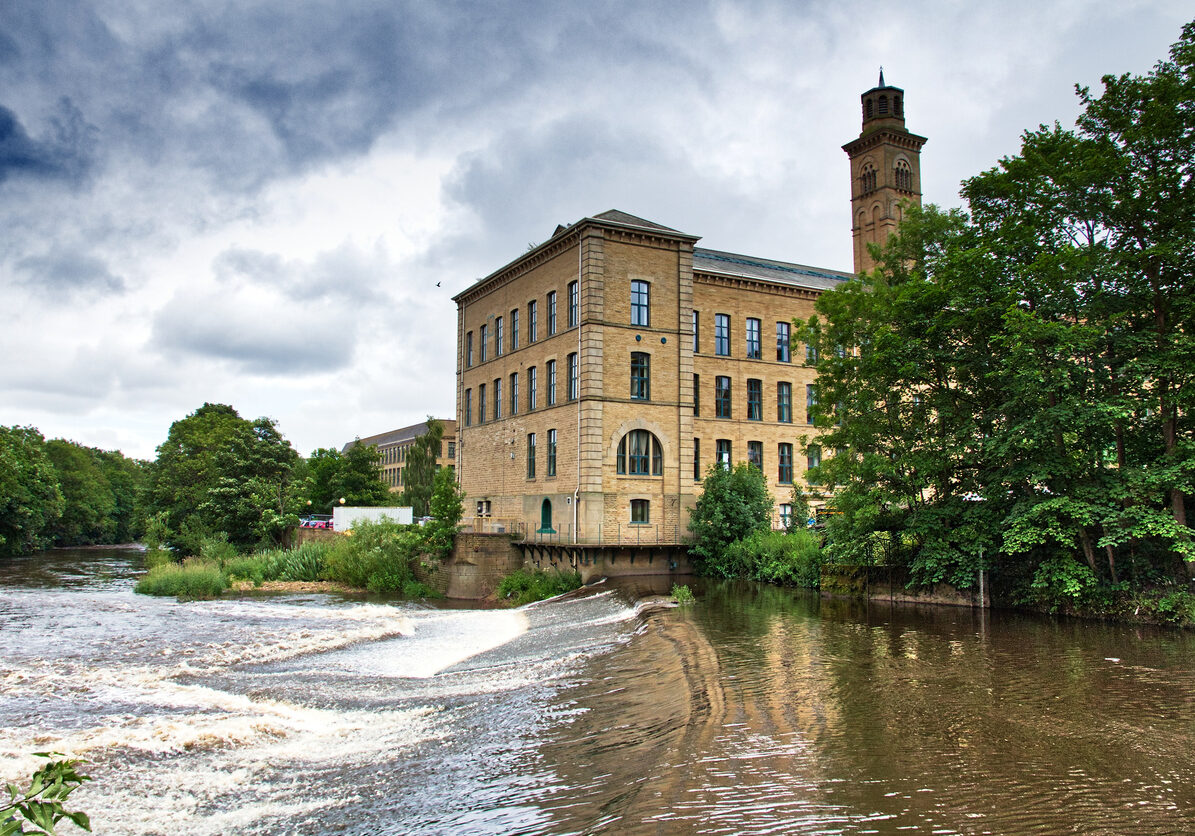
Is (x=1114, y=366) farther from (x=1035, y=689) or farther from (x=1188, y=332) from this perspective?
(x=1035, y=689)

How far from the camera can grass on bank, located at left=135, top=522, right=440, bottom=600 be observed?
32.7 metres

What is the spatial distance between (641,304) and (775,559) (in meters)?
11.4

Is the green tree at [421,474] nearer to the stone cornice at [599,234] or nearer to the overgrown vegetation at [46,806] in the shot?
the stone cornice at [599,234]

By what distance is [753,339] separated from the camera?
40.5m

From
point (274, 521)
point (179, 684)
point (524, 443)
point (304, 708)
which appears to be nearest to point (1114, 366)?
point (304, 708)

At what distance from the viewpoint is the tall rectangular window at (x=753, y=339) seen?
40375 millimetres

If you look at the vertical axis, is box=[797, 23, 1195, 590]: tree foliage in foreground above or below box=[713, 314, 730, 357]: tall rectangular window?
below

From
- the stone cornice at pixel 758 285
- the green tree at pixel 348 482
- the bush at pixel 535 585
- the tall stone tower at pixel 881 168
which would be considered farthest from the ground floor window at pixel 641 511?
the tall stone tower at pixel 881 168

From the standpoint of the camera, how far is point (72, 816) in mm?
2568

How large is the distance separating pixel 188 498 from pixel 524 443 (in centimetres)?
2868

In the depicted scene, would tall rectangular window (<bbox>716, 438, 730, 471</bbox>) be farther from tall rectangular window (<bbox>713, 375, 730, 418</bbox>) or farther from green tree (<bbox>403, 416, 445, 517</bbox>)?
green tree (<bbox>403, 416, 445, 517</bbox>)

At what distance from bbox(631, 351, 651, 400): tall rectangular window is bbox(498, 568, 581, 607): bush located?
7.53 meters

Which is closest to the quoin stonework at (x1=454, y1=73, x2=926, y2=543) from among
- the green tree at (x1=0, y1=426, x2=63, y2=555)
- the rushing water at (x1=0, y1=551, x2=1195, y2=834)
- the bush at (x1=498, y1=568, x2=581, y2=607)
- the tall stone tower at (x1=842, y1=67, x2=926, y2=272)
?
the bush at (x1=498, y1=568, x2=581, y2=607)

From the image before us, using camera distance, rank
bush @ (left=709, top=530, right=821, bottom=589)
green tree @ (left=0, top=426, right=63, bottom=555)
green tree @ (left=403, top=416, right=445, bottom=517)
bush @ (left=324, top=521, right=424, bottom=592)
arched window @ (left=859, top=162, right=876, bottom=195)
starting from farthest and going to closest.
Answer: green tree @ (left=403, top=416, right=445, bottom=517), arched window @ (left=859, top=162, right=876, bottom=195), green tree @ (left=0, top=426, right=63, bottom=555), bush @ (left=324, top=521, right=424, bottom=592), bush @ (left=709, top=530, right=821, bottom=589)
